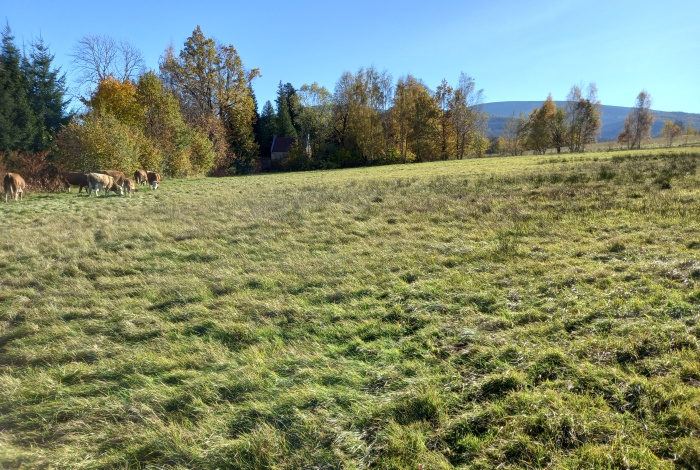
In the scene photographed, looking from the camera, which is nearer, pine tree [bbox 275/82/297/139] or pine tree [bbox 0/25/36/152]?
pine tree [bbox 0/25/36/152]

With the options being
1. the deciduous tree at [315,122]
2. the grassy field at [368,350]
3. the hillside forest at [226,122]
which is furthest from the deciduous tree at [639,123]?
the grassy field at [368,350]

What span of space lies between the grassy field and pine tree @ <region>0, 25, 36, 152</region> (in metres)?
31.9

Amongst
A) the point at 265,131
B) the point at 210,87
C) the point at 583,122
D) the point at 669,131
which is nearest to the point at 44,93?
the point at 210,87

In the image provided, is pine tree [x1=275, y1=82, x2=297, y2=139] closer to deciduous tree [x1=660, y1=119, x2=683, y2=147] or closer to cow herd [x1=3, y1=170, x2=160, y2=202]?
cow herd [x1=3, y1=170, x2=160, y2=202]

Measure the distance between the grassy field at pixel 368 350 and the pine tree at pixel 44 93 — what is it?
1474 inches

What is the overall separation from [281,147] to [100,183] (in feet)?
140

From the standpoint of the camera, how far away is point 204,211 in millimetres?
13922

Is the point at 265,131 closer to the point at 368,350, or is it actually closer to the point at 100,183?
the point at 100,183

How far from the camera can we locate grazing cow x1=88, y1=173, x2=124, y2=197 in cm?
2055

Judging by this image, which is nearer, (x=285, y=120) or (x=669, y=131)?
(x=285, y=120)

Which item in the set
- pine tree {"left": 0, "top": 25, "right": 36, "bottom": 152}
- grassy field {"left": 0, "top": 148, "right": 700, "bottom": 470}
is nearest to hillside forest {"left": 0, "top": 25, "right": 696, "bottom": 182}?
pine tree {"left": 0, "top": 25, "right": 36, "bottom": 152}

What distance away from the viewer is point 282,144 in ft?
202

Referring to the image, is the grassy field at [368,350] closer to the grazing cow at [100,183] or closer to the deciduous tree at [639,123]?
the grazing cow at [100,183]

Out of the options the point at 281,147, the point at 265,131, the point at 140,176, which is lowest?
the point at 140,176
